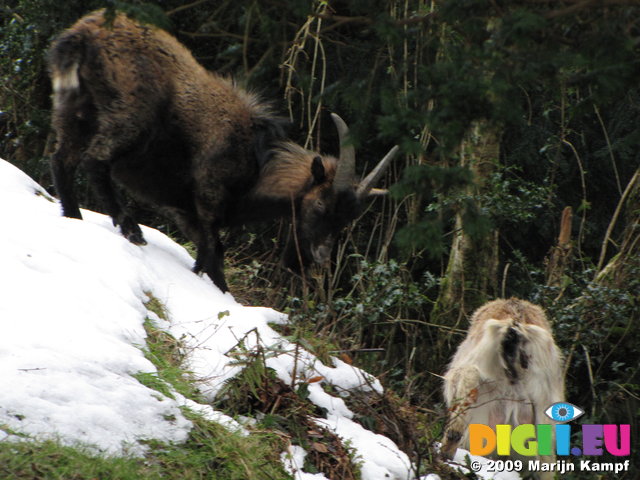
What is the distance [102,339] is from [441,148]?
2.43 metres

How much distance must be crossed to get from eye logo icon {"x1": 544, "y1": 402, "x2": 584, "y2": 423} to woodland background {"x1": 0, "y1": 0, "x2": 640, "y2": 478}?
98 cm

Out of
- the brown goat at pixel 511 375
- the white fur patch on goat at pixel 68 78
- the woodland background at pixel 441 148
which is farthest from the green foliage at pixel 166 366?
the white fur patch on goat at pixel 68 78

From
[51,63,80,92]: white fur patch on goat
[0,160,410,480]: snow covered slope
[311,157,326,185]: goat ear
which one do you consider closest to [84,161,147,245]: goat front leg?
[0,160,410,480]: snow covered slope

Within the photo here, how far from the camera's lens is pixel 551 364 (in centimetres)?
628

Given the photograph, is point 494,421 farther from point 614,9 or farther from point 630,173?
point 630,173

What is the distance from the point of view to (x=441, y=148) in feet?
10.8

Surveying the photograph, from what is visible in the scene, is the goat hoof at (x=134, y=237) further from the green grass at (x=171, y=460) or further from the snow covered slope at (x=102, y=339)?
the green grass at (x=171, y=460)

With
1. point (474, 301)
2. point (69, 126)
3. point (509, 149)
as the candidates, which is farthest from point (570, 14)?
point (509, 149)

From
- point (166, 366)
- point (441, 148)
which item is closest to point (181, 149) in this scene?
point (166, 366)

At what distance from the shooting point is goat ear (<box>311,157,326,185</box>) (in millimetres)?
8125

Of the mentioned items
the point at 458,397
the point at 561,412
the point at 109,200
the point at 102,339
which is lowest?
the point at 561,412

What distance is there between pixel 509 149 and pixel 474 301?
2.84m

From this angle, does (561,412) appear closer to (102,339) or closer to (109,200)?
(102,339)

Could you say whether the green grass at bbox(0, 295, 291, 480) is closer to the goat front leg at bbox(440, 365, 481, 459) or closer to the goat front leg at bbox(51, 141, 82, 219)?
the goat front leg at bbox(440, 365, 481, 459)
